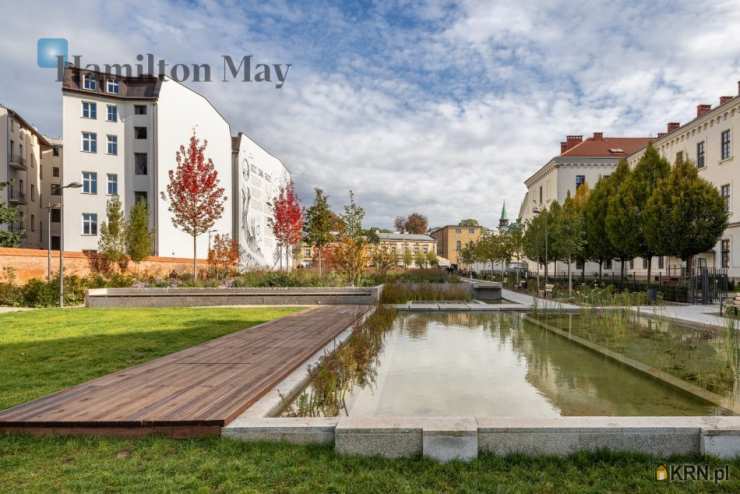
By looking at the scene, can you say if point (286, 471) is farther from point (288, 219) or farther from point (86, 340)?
point (288, 219)

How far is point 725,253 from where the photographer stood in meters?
26.6

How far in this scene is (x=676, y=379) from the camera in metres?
5.63

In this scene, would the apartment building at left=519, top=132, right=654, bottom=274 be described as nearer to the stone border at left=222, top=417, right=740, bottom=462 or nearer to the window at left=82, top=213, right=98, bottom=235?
the window at left=82, top=213, right=98, bottom=235

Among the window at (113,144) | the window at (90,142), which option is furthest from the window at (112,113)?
the window at (90,142)

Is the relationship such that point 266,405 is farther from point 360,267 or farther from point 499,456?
point 360,267

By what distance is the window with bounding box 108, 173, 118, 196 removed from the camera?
1151 inches

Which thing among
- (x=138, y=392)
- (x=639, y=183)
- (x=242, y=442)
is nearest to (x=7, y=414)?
(x=138, y=392)

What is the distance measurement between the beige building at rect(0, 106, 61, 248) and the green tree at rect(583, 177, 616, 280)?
4015cm

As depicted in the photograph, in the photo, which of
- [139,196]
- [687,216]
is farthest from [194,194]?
[687,216]

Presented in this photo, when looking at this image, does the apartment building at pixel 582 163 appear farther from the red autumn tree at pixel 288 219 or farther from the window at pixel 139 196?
the window at pixel 139 196

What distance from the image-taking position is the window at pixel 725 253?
2625cm

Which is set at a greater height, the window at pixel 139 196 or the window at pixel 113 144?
the window at pixel 113 144

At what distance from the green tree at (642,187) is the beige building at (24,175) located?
40323 mm

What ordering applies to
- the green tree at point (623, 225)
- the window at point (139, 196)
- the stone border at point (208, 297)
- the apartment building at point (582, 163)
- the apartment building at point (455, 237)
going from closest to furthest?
the stone border at point (208, 297) < the green tree at point (623, 225) < the window at point (139, 196) < the apartment building at point (582, 163) < the apartment building at point (455, 237)
